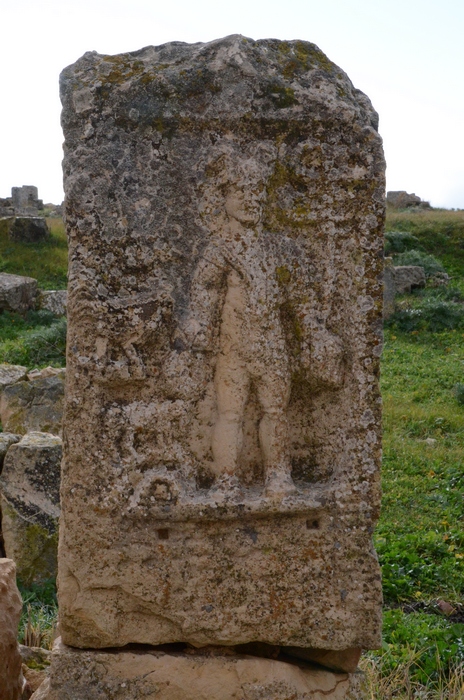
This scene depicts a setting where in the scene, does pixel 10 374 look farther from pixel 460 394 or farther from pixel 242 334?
pixel 242 334

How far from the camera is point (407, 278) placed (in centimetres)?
1407

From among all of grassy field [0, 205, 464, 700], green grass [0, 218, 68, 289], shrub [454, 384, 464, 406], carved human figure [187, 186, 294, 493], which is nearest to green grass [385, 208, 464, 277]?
grassy field [0, 205, 464, 700]

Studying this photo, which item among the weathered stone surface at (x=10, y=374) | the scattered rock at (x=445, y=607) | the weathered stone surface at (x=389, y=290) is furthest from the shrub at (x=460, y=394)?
the weathered stone surface at (x=10, y=374)

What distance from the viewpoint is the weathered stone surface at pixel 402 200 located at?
23.2 meters

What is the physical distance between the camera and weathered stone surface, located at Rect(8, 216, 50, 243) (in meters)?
15.5

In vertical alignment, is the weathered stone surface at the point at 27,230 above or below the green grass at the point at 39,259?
above

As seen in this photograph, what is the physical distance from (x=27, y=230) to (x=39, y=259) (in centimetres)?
93

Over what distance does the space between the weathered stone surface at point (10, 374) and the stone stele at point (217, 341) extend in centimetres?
542

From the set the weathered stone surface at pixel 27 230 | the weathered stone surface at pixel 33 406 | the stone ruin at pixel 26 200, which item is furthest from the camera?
the stone ruin at pixel 26 200

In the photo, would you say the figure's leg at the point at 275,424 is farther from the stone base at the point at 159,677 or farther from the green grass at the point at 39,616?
the green grass at the point at 39,616

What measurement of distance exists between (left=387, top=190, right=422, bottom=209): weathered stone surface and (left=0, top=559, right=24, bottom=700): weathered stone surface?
802 inches

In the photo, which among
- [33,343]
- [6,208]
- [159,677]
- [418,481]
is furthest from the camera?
[6,208]

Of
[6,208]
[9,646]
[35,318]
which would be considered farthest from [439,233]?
[9,646]

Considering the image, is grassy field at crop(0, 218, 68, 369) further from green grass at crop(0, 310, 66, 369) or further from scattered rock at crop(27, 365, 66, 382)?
scattered rock at crop(27, 365, 66, 382)
